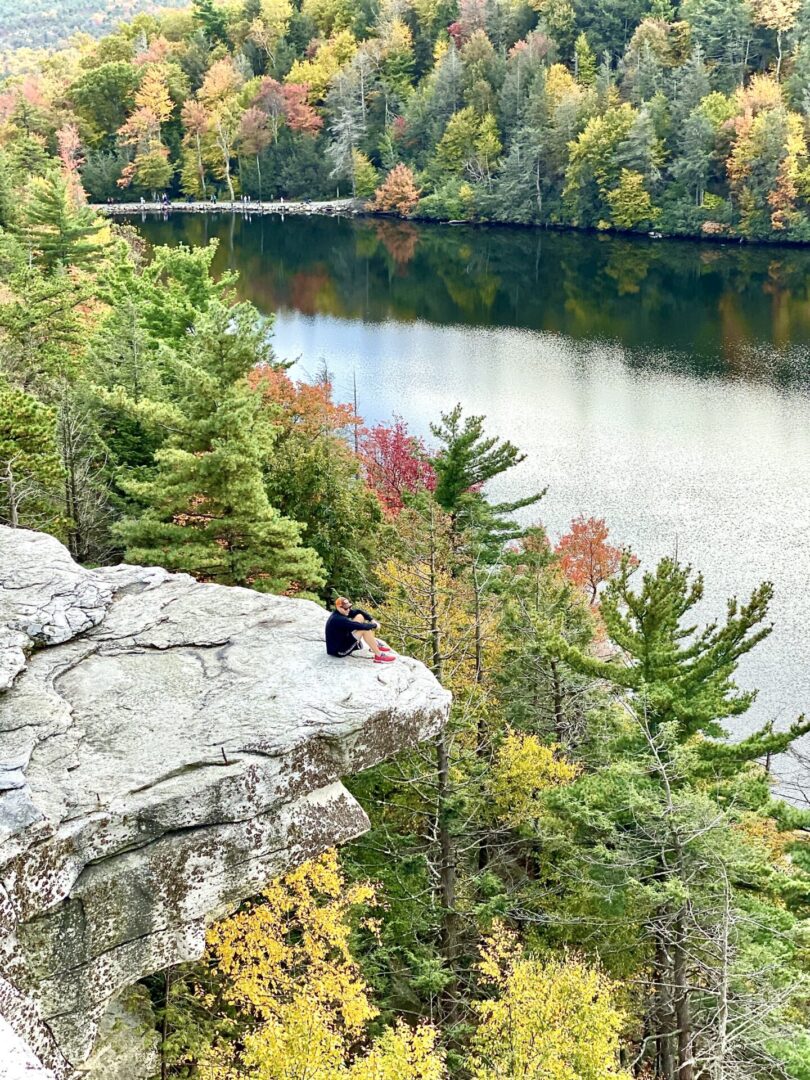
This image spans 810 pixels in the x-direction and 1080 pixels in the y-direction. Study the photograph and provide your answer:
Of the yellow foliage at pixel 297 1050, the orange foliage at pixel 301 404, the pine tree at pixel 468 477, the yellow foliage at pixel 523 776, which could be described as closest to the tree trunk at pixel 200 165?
the orange foliage at pixel 301 404

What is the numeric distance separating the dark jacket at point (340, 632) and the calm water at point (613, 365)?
62.2 feet

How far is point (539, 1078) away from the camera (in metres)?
13.4

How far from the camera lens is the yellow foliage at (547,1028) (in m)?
13.7

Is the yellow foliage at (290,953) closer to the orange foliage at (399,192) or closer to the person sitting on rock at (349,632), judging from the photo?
the person sitting on rock at (349,632)

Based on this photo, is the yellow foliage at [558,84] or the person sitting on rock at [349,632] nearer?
the person sitting on rock at [349,632]

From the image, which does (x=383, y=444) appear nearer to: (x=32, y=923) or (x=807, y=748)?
(x=807, y=748)

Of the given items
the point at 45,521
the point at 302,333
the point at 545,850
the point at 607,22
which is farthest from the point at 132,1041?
the point at 607,22

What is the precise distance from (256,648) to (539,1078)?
7155mm

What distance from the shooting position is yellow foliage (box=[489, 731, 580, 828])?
713 inches

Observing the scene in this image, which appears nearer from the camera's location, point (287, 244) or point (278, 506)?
point (278, 506)

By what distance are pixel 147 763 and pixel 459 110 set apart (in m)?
105

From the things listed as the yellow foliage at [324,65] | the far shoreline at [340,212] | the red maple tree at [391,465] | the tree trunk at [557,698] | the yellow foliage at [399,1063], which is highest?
the yellow foliage at [324,65]

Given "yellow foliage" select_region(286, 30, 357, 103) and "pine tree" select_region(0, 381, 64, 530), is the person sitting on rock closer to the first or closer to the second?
"pine tree" select_region(0, 381, 64, 530)

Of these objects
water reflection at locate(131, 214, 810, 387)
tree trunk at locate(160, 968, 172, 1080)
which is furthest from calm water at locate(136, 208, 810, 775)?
Answer: tree trunk at locate(160, 968, 172, 1080)
